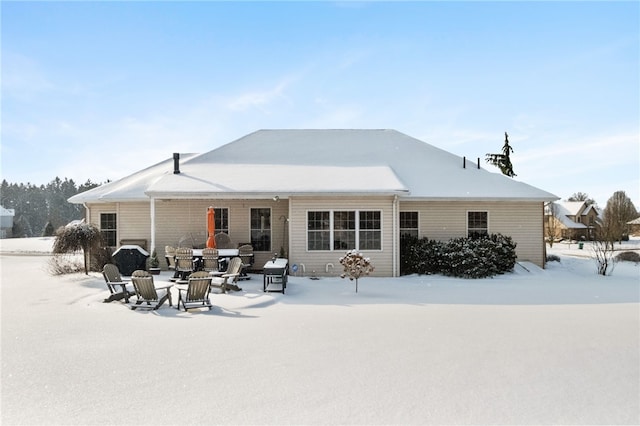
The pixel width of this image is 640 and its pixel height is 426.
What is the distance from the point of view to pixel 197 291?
859cm

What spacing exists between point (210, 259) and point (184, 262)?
0.87 metres

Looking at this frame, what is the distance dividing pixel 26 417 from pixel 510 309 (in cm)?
838

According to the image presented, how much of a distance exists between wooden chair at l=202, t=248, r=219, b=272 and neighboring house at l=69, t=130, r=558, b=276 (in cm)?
198

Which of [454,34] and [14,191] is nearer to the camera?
[454,34]

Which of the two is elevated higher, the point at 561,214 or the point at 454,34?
the point at 454,34

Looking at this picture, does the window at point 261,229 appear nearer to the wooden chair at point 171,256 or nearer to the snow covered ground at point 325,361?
the wooden chair at point 171,256

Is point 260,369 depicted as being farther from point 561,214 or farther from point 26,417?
point 561,214

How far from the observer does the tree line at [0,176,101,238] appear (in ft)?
221

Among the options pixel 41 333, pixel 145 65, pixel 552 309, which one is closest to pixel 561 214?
pixel 552 309

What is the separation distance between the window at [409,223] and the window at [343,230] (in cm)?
226

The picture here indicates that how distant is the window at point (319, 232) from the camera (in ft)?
44.5

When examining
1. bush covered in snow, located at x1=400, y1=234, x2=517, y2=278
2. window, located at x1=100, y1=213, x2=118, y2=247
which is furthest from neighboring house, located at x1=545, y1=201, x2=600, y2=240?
window, located at x1=100, y1=213, x2=118, y2=247

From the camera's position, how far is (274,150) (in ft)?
59.6

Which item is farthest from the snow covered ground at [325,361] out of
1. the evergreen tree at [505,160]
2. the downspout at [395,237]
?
the evergreen tree at [505,160]
